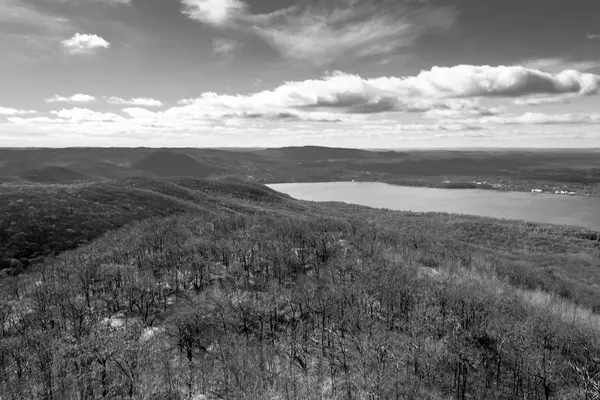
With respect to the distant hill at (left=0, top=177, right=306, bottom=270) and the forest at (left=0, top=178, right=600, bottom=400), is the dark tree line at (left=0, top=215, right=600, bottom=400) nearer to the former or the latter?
the forest at (left=0, top=178, right=600, bottom=400)

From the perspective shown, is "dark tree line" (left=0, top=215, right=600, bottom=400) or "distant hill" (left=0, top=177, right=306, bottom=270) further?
"distant hill" (left=0, top=177, right=306, bottom=270)

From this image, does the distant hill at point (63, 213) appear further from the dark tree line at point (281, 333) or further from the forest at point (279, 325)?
the dark tree line at point (281, 333)

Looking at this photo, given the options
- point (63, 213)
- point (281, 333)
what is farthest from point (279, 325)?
point (63, 213)

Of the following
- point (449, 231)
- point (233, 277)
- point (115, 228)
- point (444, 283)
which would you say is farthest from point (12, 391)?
point (449, 231)

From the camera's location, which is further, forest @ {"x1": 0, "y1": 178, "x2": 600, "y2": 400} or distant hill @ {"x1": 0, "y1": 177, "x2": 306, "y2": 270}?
distant hill @ {"x1": 0, "y1": 177, "x2": 306, "y2": 270}

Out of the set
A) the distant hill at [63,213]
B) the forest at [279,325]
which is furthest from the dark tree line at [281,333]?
the distant hill at [63,213]

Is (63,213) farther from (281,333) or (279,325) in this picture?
(281,333)

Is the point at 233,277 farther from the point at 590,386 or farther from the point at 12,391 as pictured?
the point at 590,386

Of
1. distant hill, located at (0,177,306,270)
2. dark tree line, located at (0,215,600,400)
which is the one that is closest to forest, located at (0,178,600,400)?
dark tree line, located at (0,215,600,400)
